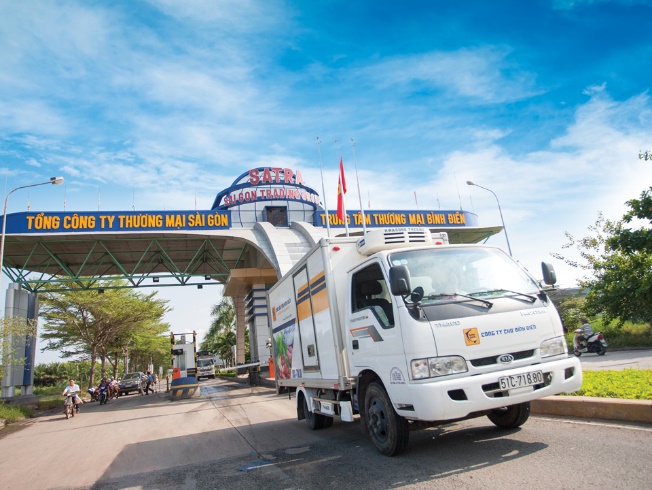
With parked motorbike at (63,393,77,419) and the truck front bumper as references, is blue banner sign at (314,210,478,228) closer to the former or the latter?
parked motorbike at (63,393,77,419)

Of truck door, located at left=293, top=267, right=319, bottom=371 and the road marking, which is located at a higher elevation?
truck door, located at left=293, top=267, right=319, bottom=371

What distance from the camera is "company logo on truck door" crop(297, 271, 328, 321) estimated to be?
247 inches

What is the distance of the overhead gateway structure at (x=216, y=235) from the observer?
22562mm

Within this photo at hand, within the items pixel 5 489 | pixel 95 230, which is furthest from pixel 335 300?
pixel 95 230

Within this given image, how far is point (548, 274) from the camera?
18.3 feet

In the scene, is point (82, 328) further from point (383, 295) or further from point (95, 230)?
point (383, 295)

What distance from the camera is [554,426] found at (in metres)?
5.85

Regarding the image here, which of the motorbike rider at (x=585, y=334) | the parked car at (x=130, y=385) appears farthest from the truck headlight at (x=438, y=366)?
the parked car at (x=130, y=385)

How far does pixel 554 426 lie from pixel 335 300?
331 cm

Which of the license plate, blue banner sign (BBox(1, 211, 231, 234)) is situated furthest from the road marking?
blue banner sign (BBox(1, 211, 231, 234))

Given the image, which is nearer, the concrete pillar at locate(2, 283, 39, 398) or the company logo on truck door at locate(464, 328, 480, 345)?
the company logo on truck door at locate(464, 328, 480, 345)

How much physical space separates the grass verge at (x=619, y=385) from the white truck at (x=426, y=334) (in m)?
1.47

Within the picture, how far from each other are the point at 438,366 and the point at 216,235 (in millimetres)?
20925

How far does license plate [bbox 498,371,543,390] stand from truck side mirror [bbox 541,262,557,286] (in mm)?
1385
